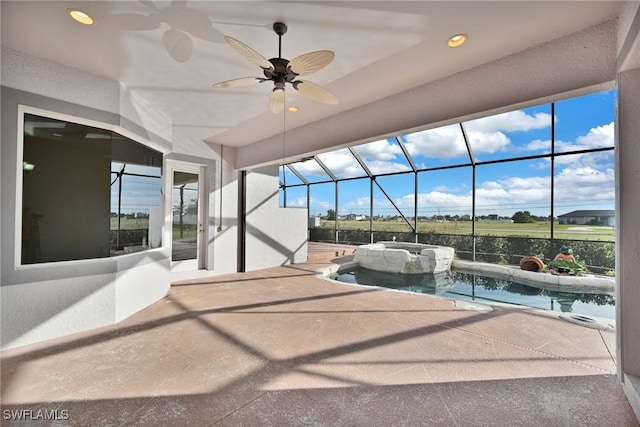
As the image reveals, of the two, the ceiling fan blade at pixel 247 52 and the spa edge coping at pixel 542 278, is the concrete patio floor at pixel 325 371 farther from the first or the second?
the spa edge coping at pixel 542 278

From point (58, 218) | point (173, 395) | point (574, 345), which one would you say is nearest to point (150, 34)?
point (58, 218)

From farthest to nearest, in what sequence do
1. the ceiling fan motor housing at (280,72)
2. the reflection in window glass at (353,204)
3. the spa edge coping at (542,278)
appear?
the reflection in window glass at (353,204) < the spa edge coping at (542,278) < the ceiling fan motor housing at (280,72)

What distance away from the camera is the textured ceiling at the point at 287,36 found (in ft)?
6.74

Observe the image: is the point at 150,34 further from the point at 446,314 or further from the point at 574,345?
the point at 574,345

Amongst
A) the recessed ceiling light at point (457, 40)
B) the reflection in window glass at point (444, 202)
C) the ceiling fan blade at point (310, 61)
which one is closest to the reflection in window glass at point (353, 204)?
the reflection in window glass at point (444, 202)

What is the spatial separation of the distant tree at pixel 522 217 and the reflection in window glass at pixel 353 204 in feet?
13.8

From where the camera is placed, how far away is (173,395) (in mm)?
1886

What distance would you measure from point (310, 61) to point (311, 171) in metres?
8.44

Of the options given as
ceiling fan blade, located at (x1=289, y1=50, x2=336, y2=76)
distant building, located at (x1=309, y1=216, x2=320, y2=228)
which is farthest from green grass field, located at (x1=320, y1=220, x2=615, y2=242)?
ceiling fan blade, located at (x1=289, y1=50, x2=336, y2=76)

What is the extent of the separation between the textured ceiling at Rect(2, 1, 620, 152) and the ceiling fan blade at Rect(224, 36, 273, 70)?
0.30 metres

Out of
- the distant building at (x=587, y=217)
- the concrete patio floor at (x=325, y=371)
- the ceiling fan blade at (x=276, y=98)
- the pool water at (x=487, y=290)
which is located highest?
the ceiling fan blade at (x=276, y=98)

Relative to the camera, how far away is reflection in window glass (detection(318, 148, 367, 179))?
905cm

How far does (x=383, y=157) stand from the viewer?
8.73 metres

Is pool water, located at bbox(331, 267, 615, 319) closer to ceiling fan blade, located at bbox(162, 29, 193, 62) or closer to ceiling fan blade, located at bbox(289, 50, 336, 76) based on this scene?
ceiling fan blade, located at bbox(289, 50, 336, 76)
